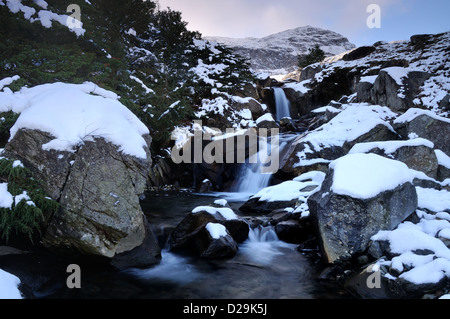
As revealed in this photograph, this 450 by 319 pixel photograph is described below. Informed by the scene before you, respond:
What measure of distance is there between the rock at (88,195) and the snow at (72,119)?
0.14 metres

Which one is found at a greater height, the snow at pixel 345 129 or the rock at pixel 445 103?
the rock at pixel 445 103

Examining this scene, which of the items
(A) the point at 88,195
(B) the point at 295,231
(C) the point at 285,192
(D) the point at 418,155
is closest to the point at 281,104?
(C) the point at 285,192

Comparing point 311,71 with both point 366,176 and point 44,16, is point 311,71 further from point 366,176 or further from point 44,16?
point 366,176

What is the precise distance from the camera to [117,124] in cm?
536

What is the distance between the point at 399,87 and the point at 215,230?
1482 centimetres

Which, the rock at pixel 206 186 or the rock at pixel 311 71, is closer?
the rock at pixel 206 186

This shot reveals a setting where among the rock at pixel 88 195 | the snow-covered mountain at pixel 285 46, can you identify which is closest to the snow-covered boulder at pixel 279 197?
the rock at pixel 88 195

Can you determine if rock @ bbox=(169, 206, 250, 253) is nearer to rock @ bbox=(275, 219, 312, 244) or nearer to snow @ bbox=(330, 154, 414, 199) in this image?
rock @ bbox=(275, 219, 312, 244)

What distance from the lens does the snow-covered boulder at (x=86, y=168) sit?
184 inches

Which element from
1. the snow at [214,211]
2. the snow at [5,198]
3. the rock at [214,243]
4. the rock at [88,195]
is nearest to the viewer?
the snow at [5,198]

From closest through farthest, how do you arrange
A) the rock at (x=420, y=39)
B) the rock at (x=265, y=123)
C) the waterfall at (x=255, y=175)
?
the waterfall at (x=255, y=175) → the rock at (x=265, y=123) → the rock at (x=420, y=39)

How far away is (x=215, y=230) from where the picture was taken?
19.3ft
